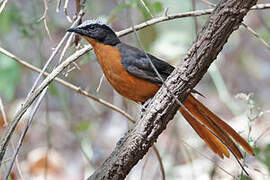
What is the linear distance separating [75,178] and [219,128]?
11.0 ft

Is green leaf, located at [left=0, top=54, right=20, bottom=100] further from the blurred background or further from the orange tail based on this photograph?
the orange tail

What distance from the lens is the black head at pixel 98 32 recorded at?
355 cm

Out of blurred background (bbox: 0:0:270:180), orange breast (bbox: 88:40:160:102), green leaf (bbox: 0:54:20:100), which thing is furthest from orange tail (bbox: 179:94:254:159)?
green leaf (bbox: 0:54:20:100)

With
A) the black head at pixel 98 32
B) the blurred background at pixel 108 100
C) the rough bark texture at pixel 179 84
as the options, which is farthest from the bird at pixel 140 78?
the rough bark texture at pixel 179 84

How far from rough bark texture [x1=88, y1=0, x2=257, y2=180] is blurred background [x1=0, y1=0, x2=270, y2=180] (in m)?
0.71

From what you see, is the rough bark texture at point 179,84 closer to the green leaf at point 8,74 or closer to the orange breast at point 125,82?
the orange breast at point 125,82

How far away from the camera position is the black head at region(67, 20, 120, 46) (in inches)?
140

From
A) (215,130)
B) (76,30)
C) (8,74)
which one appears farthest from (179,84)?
(8,74)

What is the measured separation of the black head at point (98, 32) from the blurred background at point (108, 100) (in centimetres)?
12

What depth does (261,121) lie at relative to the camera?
645 centimetres

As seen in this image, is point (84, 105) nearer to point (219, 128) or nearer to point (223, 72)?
point (223, 72)

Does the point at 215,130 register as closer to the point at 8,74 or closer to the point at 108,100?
the point at 8,74

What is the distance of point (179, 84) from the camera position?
257cm

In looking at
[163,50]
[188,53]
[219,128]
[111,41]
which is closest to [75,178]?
[163,50]
